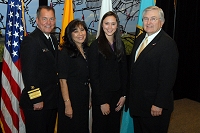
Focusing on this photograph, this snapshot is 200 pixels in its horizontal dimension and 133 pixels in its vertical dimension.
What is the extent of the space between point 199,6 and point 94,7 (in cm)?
219

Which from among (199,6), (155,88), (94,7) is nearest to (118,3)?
(94,7)

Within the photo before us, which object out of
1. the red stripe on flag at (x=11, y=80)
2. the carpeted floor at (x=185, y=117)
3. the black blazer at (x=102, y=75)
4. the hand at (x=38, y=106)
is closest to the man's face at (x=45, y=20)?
the black blazer at (x=102, y=75)

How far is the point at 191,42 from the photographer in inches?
191

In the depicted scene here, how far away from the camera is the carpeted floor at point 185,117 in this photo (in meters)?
3.62

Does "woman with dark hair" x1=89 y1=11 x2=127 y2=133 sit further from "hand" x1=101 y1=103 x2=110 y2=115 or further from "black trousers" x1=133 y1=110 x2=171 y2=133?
"black trousers" x1=133 y1=110 x2=171 y2=133

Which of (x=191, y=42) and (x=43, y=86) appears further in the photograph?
(x=191, y=42)

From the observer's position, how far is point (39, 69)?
211cm

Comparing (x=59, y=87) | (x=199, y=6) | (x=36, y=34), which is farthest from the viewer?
(x=199, y=6)

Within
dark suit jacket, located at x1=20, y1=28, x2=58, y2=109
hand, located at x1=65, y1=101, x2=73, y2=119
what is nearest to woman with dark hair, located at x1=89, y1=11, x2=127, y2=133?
hand, located at x1=65, y1=101, x2=73, y2=119

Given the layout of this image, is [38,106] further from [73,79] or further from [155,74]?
[155,74]

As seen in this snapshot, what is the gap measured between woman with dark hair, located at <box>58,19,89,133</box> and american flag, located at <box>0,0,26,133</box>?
65 cm

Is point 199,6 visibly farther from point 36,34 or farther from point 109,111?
point 36,34

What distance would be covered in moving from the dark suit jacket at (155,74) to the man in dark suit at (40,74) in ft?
2.45

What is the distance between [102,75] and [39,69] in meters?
0.59
